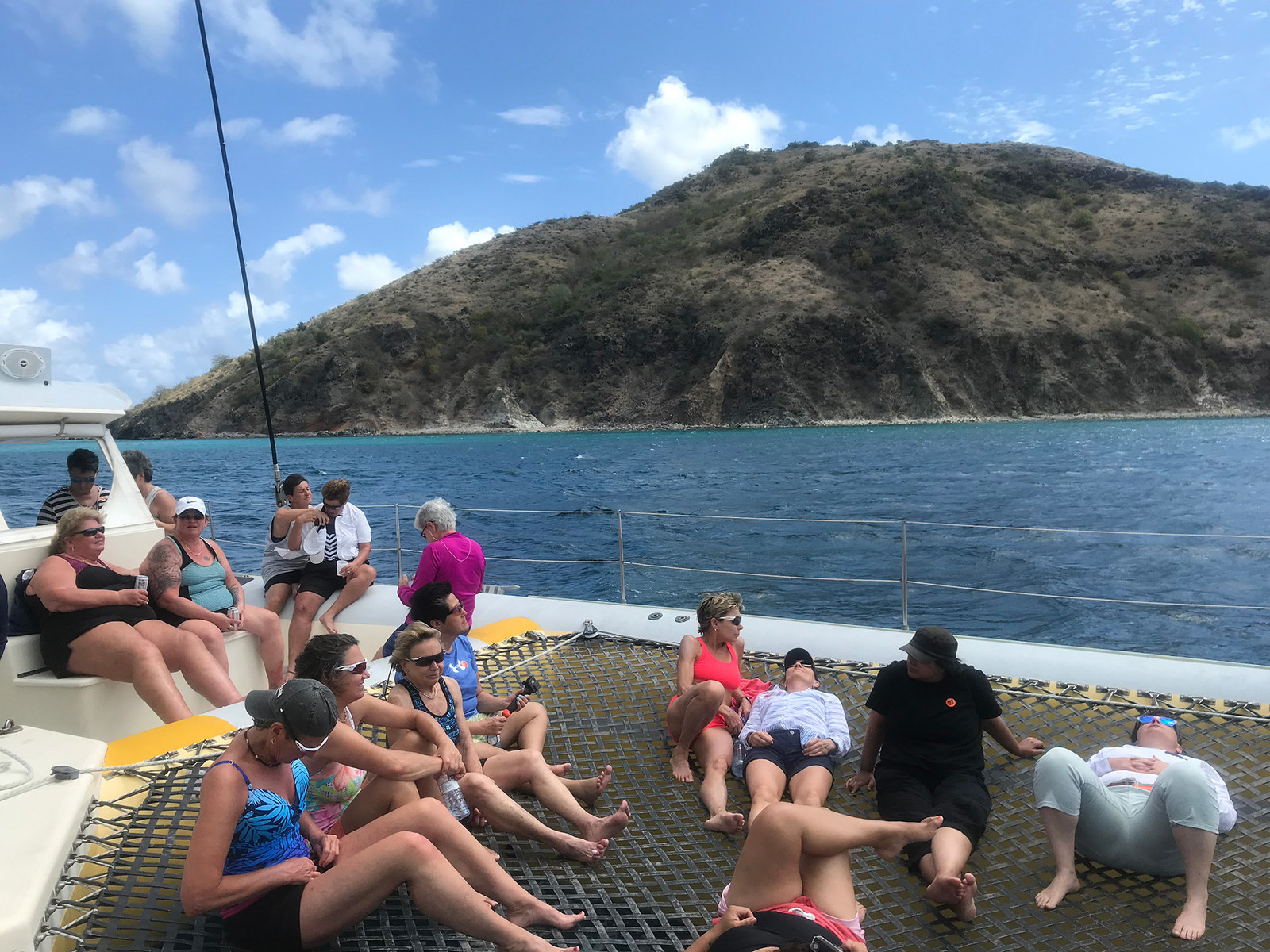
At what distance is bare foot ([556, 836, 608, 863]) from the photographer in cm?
291

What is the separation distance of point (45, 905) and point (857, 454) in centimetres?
3521

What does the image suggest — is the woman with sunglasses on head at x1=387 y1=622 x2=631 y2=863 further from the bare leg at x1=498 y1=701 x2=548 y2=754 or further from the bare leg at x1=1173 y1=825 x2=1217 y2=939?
the bare leg at x1=1173 y1=825 x2=1217 y2=939

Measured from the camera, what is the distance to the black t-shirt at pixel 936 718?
125 inches

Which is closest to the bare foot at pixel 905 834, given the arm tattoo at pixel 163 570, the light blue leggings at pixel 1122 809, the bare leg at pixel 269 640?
the light blue leggings at pixel 1122 809

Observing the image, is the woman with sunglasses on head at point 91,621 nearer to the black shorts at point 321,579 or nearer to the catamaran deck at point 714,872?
the catamaran deck at point 714,872

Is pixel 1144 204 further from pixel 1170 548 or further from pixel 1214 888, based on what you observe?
pixel 1214 888

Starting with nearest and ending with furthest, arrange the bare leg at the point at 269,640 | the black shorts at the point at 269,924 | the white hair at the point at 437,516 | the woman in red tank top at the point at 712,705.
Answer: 1. the black shorts at the point at 269,924
2. the woman in red tank top at the point at 712,705
3. the white hair at the point at 437,516
4. the bare leg at the point at 269,640

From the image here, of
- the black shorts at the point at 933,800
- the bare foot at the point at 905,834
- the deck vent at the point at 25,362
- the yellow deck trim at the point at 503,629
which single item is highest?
the deck vent at the point at 25,362

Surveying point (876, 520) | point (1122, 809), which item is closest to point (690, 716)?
point (1122, 809)

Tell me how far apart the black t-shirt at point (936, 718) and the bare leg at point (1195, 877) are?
2.31 feet

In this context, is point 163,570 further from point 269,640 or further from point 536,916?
point 536,916

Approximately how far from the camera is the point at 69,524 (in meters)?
3.85

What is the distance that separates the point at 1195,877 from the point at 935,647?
0.99 m

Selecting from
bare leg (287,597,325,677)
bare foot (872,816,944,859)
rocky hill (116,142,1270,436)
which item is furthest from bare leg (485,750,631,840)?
rocky hill (116,142,1270,436)
